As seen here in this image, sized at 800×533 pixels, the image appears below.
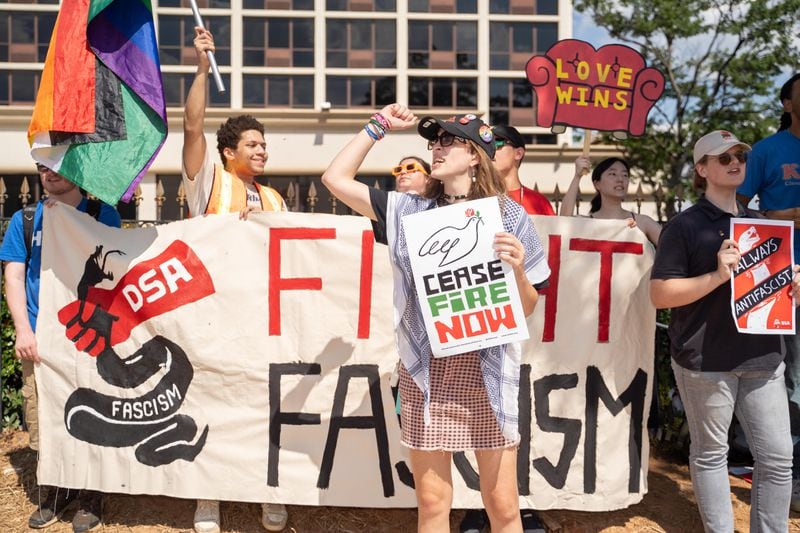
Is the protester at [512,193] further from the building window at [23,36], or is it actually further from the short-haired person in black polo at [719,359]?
the building window at [23,36]

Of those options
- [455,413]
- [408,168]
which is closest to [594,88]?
[408,168]

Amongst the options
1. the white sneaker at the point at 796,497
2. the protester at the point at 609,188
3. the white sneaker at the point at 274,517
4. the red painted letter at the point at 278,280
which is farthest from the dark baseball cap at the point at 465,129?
the white sneaker at the point at 796,497

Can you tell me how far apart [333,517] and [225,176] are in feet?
5.83

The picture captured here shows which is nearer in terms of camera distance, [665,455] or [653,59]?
[665,455]

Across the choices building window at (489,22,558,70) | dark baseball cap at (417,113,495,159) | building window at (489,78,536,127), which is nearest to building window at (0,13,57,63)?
building window at (489,22,558,70)

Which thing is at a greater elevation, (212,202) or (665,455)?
(212,202)

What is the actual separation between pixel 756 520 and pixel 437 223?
190 cm

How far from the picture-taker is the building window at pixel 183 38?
36.8 m

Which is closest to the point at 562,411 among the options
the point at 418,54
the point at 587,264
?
the point at 587,264

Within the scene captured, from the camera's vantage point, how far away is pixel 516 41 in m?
40.0

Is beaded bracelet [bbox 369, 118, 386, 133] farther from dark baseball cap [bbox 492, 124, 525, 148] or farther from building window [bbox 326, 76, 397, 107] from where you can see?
building window [bbox 326, 76, 397, 107]

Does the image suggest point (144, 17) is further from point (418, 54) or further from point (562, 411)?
point (418, 54)

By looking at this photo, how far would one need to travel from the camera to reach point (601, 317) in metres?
3.82

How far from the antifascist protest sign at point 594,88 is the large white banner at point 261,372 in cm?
76
